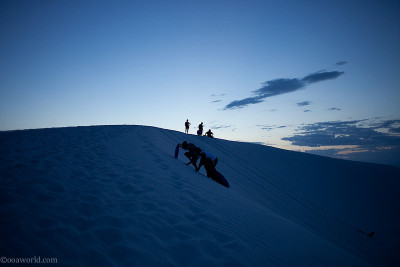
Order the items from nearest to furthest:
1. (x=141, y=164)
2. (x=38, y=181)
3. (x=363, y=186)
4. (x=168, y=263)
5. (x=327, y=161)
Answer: (x=168, y=263)
(x=38, y=181)
(x=141, y=164)
(x=363, y=186)
(x=327, y=161)

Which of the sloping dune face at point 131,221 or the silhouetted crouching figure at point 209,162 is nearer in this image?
the sloping dune face at point 131,221

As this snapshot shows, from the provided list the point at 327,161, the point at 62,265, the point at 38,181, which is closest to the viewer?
the point at 62,265

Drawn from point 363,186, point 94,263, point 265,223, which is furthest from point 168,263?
point 363,186

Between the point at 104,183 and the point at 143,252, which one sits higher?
the point at 104,183

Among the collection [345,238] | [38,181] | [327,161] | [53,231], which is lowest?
[345,238]

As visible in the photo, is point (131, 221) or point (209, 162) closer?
point (131, 221)

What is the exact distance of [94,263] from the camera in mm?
1635

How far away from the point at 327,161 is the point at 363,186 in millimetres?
3803

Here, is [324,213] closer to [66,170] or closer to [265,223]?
[265,223]

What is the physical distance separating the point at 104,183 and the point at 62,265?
2012 mm

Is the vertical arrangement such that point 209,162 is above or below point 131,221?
above

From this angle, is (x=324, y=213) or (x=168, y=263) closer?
(x=168, y=263)

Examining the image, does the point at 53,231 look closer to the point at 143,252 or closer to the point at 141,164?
the point at 143,252

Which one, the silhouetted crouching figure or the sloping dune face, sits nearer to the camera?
the sloping dune face
